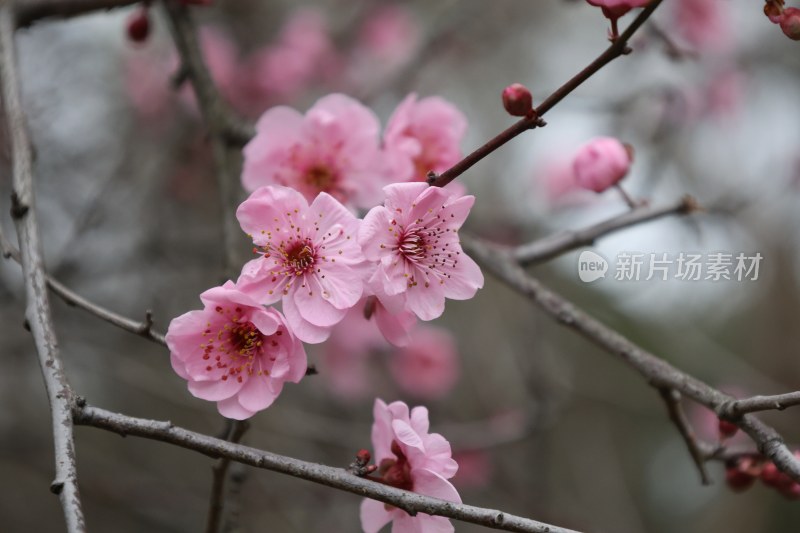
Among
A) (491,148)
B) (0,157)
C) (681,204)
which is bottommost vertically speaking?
(0,157)

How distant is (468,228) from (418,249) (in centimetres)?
136

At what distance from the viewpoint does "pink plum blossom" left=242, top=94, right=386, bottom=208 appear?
1.21 m

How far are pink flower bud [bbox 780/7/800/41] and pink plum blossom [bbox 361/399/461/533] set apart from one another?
688 millimetres

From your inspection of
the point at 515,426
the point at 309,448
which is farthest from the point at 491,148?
the point at 309,448

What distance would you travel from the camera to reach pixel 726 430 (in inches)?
41.0

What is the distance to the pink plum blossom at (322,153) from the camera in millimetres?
1212

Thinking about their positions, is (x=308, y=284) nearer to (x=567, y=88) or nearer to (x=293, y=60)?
(x=567, y=88)

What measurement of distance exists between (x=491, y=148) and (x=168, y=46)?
2.82 m

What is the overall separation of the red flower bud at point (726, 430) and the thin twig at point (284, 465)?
0.43 meters

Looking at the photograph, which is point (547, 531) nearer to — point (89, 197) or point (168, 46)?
point (89, 197)

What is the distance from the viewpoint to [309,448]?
2895 mm

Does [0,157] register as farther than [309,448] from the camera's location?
No

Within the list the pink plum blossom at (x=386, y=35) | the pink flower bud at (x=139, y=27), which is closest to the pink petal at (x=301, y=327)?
the pink flower bud at (x=139, y=27)

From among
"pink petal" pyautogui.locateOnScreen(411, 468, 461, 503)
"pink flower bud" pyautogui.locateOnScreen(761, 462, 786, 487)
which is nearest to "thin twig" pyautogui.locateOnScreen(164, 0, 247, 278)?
"pink petal" pyautogui.locateOnScreen(411, 468, 461, 503)
